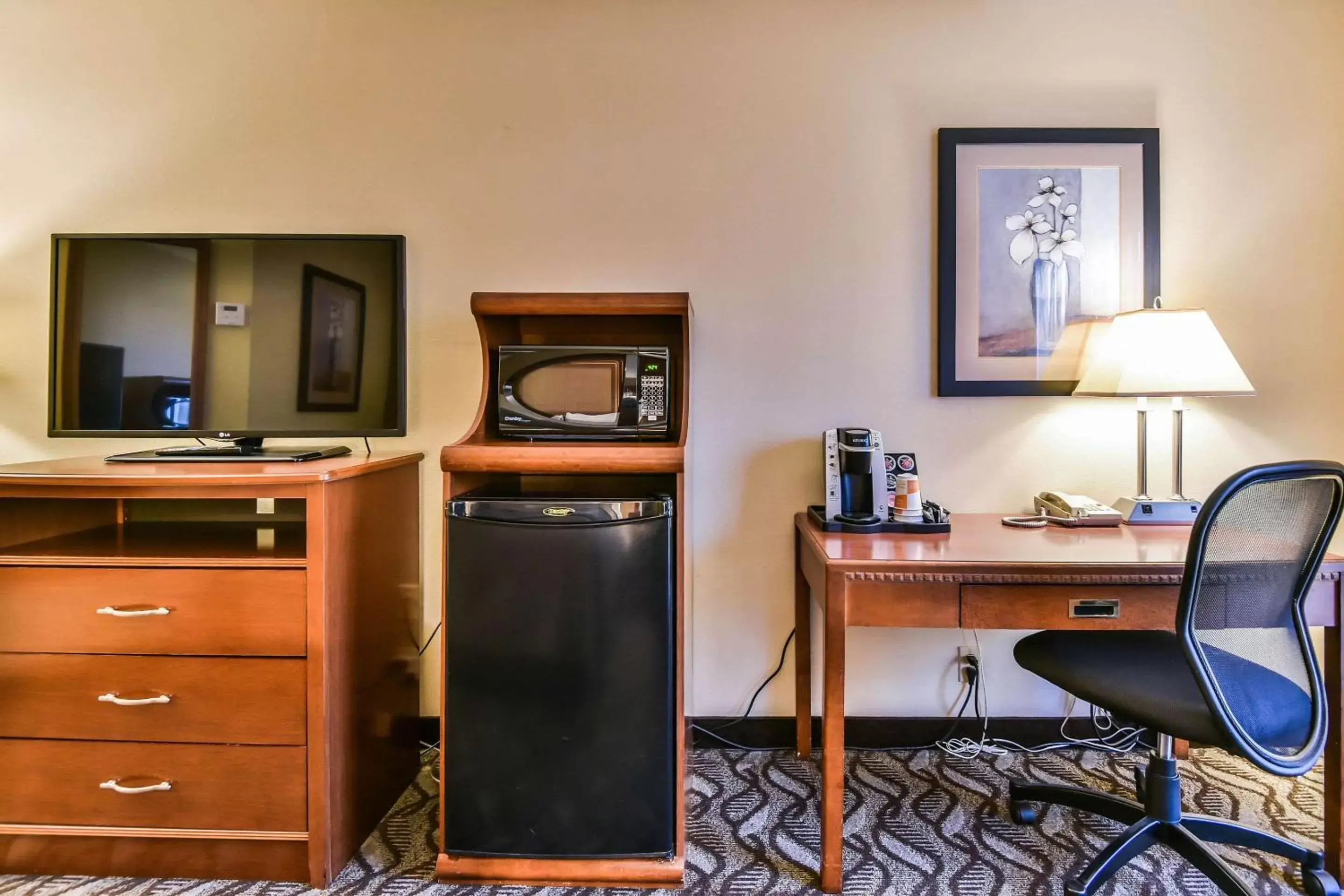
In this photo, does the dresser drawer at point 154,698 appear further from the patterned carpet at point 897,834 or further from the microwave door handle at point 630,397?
the microwave door handle at point 630,397

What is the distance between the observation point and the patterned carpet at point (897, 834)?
1.45m

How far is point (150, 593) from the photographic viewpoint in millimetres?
1431

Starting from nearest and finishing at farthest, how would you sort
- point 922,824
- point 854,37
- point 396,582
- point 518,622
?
point 518,622 → point 922,824 → point 396,582 → point 854,37

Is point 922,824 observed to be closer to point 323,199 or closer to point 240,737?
point 240,737

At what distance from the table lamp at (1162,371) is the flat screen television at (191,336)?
2.00 m

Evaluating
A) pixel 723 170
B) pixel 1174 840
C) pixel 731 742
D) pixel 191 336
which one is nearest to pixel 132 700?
pixel 191 336

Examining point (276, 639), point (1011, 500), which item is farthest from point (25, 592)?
point (1011, 500)

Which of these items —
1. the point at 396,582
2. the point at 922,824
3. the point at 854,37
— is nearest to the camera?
the point at 922,824

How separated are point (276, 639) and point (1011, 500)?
2024mm

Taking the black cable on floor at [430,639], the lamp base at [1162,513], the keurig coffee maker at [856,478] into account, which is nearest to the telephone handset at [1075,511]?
the lamp base at [1162,513]

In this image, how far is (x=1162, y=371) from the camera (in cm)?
168

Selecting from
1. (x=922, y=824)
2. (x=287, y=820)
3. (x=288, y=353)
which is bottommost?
(x=922, y=824)

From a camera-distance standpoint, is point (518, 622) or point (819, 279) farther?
point (819, 279)

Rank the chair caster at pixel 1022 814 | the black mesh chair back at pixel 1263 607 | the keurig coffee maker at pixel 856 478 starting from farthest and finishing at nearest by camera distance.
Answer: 1. the keurig coffee maker at pixel 856 478
2. the chair caster at pixel 1022 814
3. the black mesh chair back at pixel 1263 607
